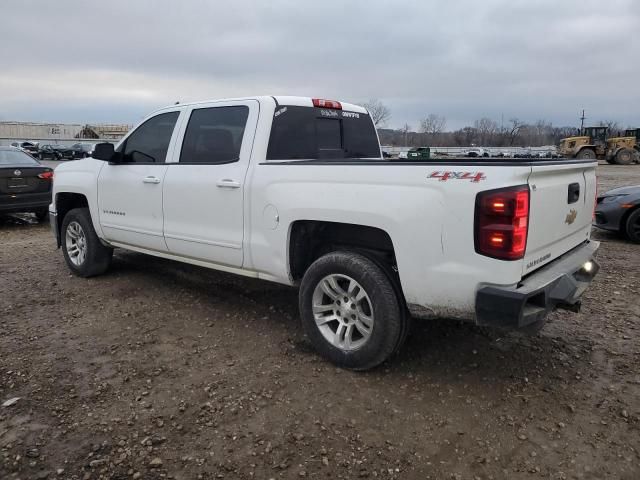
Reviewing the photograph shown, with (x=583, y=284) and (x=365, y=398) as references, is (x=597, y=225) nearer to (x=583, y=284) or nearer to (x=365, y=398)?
(x=583, y=284)

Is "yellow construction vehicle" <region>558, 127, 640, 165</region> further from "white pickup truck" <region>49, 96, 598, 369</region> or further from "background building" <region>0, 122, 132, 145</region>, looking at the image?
"background building" <region>0, 122, 132, 145</region>

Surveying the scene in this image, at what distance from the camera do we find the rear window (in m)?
4.29

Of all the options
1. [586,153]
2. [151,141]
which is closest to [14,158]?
[151,141]

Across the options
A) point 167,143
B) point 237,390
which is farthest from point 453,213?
point 167,143

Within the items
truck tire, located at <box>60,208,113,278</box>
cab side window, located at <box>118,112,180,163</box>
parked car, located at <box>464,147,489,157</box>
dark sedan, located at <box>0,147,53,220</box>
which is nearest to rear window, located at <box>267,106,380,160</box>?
cab side window, located at <box>118,112,180,163</box>

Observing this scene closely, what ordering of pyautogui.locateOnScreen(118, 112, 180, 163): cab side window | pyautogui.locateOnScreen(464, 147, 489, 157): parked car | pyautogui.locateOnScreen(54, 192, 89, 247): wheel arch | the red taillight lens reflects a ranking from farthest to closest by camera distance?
pyautogui.locateOnScreen(464, 147, 489, 157): parked car, pyautogui.locateOnScreen(54, 192, 89, 247): wheel arch, pyautogui.locateOnScreen(118, 112, 180, 163): cab side window, the red taillight lens

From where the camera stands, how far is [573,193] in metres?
3.56

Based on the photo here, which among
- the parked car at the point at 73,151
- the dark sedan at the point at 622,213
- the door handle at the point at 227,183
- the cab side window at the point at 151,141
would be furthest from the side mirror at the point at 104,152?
the parked car at the point at 73,151

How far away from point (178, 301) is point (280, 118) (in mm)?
2171

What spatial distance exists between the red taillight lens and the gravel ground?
193cm

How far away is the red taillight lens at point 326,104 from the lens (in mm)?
4656

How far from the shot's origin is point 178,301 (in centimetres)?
521

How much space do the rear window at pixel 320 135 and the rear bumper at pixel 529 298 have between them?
6.90ft

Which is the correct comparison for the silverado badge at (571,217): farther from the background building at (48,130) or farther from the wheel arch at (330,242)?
the background building at (48,130)
